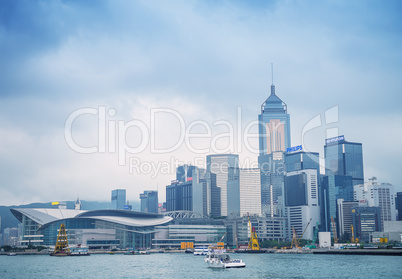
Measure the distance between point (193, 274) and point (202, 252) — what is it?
272ft

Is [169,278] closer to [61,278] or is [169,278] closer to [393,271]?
[61,278]

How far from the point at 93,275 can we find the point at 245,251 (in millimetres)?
114936

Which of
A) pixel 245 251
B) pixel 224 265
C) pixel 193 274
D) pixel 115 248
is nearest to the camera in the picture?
pixel 193 274

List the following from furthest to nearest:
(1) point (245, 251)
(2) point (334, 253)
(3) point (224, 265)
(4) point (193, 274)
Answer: (1) point (245, 251) → (2) point (334, 253) → (3) point (224, 265) → (4) point (193, 274)

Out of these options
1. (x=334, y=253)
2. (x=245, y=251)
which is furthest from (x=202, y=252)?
(x=334, y=253)

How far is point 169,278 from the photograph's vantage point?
7238 cm

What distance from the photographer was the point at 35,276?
74750 mm

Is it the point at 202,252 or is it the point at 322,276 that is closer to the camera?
the point at 322,276

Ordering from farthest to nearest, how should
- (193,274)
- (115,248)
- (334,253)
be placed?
(115,248)
(334,253)
(193,274)

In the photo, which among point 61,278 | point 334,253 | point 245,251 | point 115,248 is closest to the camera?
point 61,278

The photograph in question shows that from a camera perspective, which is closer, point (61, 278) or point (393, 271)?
point (61, 278)

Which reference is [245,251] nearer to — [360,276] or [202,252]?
[202,252]

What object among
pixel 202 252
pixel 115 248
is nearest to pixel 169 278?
pixel 202 252

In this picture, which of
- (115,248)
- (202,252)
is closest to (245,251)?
(202,252)
